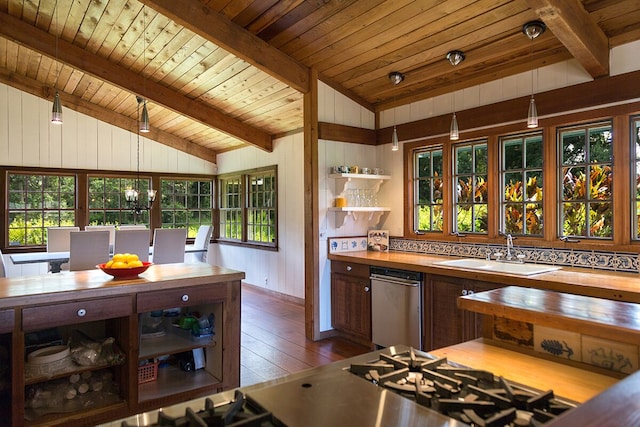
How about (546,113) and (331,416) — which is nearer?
(331,416)

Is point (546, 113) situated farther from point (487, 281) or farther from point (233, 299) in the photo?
point (233, 299)

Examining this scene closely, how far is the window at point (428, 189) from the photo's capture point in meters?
4.23

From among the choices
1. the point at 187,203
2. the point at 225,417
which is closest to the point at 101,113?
the point at 187,203

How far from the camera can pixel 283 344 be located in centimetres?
412

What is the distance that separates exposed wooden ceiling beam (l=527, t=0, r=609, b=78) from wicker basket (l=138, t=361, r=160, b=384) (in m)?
3.09

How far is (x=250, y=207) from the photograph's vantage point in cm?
703

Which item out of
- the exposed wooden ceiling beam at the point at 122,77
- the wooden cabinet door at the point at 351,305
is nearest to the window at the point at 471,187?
the wooden cabinet door at the point at 351,305

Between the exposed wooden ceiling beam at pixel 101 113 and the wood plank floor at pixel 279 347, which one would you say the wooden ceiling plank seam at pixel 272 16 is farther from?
the exposed wooden ceiling beam at pixel 101 113

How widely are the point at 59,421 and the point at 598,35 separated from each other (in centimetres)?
396

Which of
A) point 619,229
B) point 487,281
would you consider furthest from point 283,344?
point 619,229

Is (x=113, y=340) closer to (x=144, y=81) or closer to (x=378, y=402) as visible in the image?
(x=378, y=402)

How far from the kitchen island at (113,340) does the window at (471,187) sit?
2.27 meters

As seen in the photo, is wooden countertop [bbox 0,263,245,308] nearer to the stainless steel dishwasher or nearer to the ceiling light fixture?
the stainless steel dishwasher

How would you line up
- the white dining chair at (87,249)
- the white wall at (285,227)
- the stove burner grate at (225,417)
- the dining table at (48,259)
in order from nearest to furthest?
the stove burner grate at (225,417) → the white dining chair at (87,249) → the dining table at (48,259) → the white wall at (285,227)
